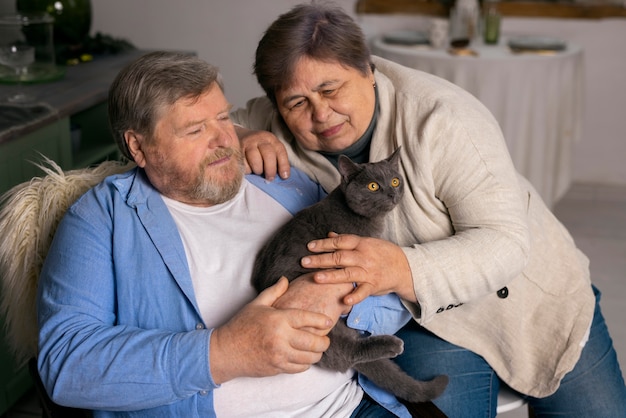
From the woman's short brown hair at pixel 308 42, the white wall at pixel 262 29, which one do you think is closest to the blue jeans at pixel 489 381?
the woman's short brown hair at pixel 308 42

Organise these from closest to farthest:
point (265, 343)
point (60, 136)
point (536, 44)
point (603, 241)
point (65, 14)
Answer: point (265, 343)
point (60, 136)
point (65, 14)
point (536, 44)
point (603, 241)

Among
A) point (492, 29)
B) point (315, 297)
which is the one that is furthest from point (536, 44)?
point (315, 297)

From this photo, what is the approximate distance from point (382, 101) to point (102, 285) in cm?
71

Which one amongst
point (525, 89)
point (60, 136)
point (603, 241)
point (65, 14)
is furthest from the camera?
point (603, 241)

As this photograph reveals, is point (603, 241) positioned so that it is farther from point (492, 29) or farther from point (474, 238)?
point (474, 238)

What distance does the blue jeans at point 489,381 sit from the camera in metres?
1.60

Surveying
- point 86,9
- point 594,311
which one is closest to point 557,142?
point 594,311

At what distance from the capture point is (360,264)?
1365 mm

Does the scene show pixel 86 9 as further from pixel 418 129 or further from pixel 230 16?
pixel 418 129

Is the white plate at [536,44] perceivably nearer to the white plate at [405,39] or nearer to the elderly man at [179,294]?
the white plate at [405,39]

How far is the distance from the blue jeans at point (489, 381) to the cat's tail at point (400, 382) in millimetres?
61

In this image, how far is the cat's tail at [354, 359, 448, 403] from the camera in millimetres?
1478

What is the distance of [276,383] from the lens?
4.56ft

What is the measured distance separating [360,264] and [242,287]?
255mm
